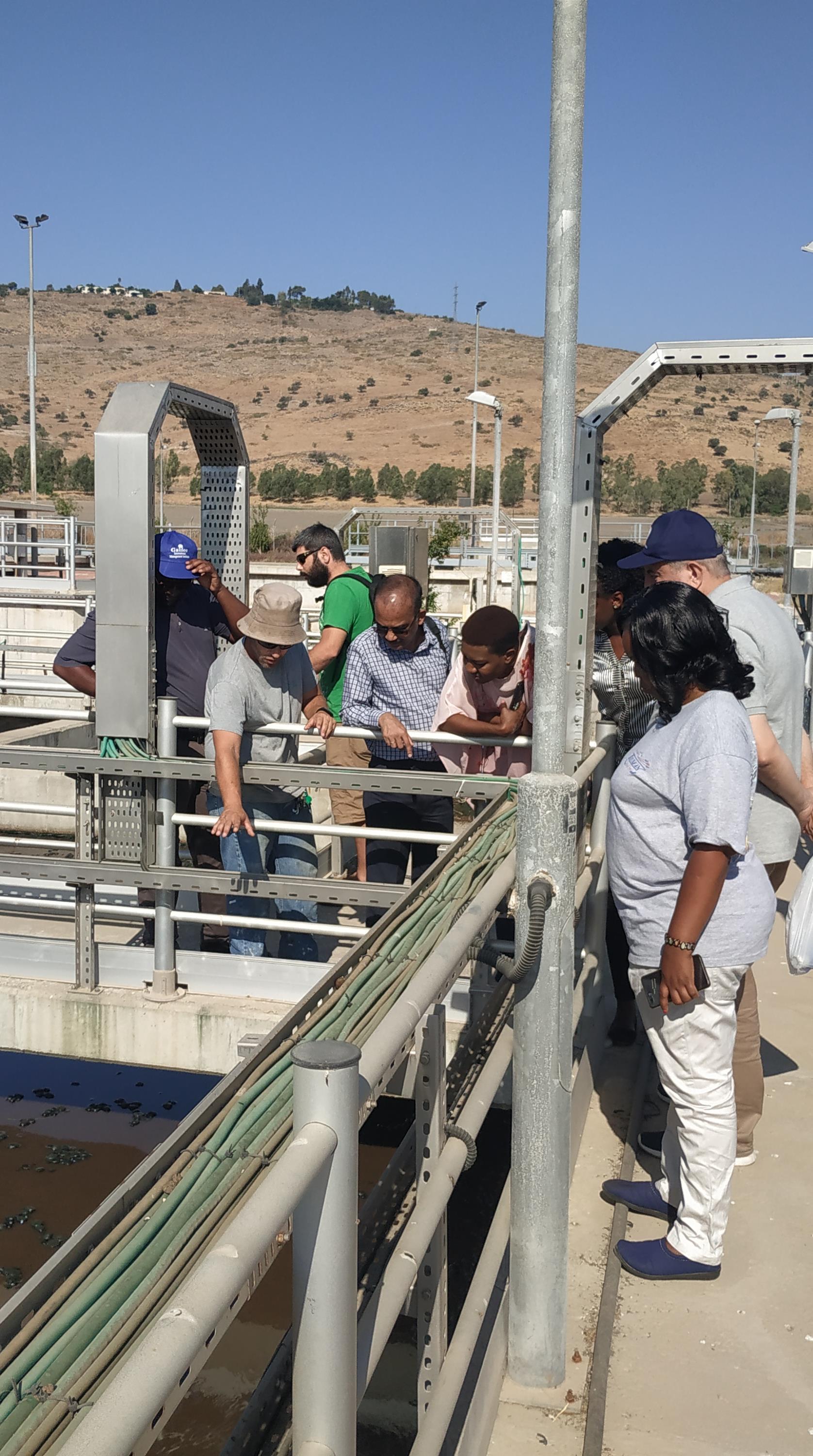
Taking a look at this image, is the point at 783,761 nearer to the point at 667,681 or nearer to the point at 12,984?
the point at 667,681

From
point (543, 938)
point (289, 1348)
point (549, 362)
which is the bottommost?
point (289, 1348)

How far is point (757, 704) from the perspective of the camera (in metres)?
3.52

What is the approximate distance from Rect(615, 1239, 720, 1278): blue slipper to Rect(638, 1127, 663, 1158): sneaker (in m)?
0.60

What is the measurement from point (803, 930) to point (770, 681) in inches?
32.7

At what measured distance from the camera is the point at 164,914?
197 inches

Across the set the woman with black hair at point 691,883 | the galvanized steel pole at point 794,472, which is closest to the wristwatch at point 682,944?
the woman with black hair at point 691,883

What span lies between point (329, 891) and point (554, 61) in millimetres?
3123

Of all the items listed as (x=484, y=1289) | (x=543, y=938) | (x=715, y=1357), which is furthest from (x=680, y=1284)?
(x=543, y=938)

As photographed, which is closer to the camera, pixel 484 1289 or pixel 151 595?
pixel 484 1289

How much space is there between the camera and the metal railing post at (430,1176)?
6.73ft

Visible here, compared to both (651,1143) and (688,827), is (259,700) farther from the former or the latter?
(688,827)

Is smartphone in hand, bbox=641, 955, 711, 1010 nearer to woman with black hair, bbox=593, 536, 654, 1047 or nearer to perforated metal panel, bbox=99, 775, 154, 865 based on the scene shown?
woman with black hair, bbox=593, 536, 654, 1047

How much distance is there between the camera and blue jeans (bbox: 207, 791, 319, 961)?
16.2ft

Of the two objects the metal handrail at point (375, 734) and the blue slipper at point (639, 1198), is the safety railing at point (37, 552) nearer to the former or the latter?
the metal handrail at point (375, 734)
